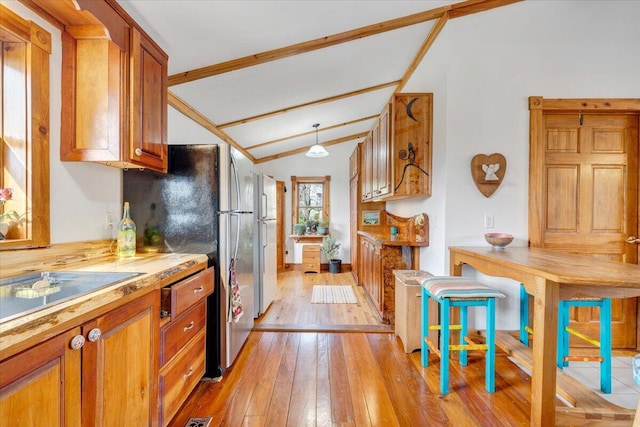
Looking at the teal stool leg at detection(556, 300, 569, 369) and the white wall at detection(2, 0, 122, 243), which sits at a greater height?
the white wall at detection(2, 0, 122, 243)

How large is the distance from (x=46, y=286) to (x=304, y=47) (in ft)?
8.00

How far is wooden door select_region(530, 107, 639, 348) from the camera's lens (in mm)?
2482

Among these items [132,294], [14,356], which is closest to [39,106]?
[132,294]

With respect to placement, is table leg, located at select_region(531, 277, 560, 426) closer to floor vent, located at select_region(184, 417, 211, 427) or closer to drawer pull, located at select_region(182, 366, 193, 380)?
floor vent, located at select_region(184, 417, 211, 427)

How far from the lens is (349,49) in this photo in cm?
274

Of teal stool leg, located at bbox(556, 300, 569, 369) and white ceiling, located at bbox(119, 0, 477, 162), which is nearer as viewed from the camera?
white ceiling, located at bbox(119, 0, 477, 162)

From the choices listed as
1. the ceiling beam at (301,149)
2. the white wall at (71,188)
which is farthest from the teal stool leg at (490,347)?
the ceiling beam at (301,149)

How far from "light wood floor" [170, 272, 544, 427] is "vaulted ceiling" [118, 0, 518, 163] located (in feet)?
7.79

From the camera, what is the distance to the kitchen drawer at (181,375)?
146cm

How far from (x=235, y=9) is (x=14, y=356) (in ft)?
6.88

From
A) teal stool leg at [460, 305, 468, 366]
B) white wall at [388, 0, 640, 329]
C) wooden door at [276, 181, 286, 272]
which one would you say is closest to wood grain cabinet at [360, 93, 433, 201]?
white wall at [388, 0, 640, 329]

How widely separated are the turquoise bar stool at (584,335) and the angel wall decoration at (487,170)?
0.88 meters

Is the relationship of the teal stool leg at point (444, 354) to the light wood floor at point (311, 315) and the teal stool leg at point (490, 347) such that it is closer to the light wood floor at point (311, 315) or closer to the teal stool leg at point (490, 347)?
the teal stool leg at point (490, 347)

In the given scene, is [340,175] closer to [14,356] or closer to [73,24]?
[73,24]
